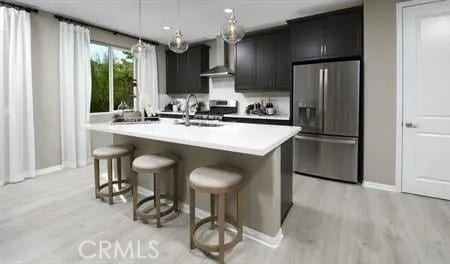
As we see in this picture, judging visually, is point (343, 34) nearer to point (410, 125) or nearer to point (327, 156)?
point (410, 125)

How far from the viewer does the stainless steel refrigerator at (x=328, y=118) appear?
3.44 m

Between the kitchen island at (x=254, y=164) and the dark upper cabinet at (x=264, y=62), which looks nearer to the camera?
the kitchen island at (x=254, y=164)

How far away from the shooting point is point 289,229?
2277 millimetres

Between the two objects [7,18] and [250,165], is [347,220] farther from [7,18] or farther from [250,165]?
[7,18]

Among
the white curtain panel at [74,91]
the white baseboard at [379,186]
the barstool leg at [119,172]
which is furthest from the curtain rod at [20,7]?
the white baseboard at [379,186]

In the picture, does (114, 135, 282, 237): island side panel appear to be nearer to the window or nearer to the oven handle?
the oven handle

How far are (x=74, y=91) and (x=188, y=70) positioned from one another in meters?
2.47

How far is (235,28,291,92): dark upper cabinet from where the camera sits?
439 centimetres

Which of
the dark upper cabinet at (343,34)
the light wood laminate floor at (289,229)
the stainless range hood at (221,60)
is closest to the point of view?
the light wood laminate floor at (289,229)

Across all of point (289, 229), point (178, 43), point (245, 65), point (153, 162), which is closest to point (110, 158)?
point (153, 162)

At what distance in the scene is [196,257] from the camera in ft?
6.16

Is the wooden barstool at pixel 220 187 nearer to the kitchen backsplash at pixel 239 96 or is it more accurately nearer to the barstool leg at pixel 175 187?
the barstool leg at pixel 175 187

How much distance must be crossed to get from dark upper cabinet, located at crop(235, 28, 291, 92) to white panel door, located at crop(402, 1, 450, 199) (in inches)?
70.3

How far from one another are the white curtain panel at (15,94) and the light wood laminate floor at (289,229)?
47 cm
